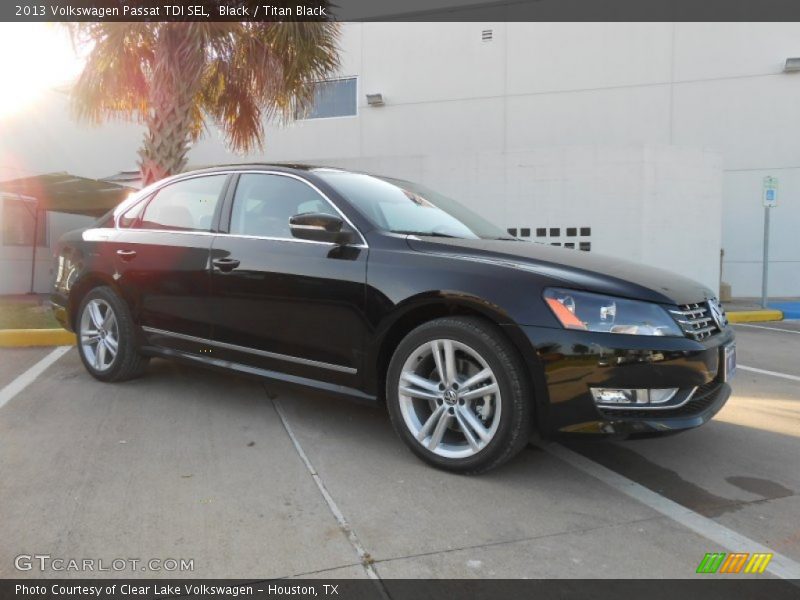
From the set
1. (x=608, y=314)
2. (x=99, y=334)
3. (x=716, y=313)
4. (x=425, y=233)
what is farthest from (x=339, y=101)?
(x=608, y=314)

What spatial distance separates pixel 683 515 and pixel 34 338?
22.5 ft

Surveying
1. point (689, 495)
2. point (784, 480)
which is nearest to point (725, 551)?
point (689, 495)

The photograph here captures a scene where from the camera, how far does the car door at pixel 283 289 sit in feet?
11.2

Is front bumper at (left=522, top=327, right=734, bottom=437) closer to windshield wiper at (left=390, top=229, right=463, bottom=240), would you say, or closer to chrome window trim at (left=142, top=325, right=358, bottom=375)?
windshield wiper at (left=390, top=229, right=463, bottom=240)

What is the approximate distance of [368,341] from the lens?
333 centimetres

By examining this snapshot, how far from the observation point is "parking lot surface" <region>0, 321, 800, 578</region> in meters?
2.37

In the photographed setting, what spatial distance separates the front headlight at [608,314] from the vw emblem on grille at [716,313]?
21.9 inches

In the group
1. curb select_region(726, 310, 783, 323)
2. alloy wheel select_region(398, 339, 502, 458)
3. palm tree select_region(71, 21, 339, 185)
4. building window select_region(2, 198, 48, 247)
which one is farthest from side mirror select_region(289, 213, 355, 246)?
building window select_region(2, 198, 48, 247)

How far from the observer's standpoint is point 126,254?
4551mm

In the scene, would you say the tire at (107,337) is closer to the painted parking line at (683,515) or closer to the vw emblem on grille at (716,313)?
the painted parking line at (683,515)

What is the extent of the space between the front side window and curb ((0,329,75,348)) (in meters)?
3.91

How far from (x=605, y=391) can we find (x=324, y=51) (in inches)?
288
